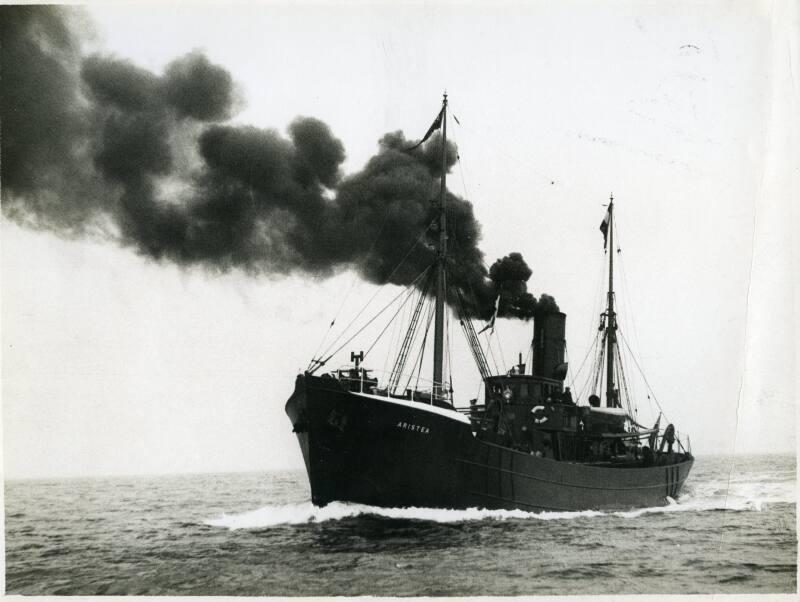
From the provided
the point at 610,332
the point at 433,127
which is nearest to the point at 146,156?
the point at 433,127

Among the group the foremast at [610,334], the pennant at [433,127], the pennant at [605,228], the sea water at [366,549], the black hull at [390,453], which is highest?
the pennant at [433,127]

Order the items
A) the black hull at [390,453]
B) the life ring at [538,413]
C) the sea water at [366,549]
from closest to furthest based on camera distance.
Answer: the sea water at [366,549] → the black hull at [390,453] → the life ring at [538,413]

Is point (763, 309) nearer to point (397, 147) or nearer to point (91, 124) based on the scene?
point (397, 147)

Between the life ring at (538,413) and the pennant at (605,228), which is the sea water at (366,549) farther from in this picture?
the pennant at (605,228)

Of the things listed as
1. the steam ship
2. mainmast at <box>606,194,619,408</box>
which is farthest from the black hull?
mainmast at <box>606,194,619,408</box>

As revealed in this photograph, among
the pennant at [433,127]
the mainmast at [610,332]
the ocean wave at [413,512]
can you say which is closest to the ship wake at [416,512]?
the ocean wave at [413,512]

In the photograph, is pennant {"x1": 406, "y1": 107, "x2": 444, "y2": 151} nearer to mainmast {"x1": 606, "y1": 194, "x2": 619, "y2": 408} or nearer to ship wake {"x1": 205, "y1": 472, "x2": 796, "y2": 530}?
mainmast {"x1": 606, "y1": 194, "x2": 619, "y2": 408}

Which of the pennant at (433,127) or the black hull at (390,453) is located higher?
the pennant at (433,127)
